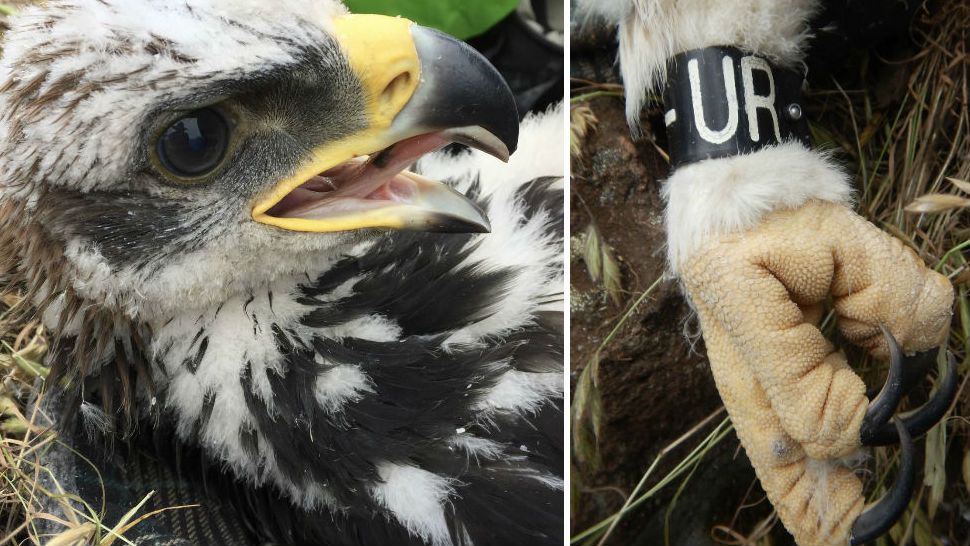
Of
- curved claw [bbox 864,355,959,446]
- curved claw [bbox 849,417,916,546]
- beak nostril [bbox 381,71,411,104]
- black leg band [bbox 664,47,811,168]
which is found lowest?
curved claw [bbox 849,417,916,546]

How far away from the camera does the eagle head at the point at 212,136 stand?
0.46m

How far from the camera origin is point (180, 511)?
0.56 meters

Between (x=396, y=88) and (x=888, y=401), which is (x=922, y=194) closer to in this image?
(x=888, y=401)

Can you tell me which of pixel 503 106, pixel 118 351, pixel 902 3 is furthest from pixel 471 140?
pixel 902 3

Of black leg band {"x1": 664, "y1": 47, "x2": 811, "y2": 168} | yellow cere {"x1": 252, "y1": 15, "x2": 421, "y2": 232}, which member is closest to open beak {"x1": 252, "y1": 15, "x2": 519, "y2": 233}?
yellow cere {"x1": 252, "y1": 15, "x2": 421, "y2": 232}

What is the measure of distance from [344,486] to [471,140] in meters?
0.27

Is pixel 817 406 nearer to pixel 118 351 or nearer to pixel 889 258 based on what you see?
pixel 889 258

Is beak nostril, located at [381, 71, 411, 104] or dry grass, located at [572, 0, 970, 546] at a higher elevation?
beak nostril, located at [381, 71, 411, 104]

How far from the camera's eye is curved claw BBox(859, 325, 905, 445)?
52 cm

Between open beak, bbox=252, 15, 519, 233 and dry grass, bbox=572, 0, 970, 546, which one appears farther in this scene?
dry grass, bbox=572, 0, 970, 546

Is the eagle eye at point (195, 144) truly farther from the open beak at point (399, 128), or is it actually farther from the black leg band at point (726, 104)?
the black leg band at point (726, 104)

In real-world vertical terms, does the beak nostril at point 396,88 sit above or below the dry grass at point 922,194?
above

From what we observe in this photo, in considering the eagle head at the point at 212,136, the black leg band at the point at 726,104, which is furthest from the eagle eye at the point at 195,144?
the black leg band at the point at 726,104

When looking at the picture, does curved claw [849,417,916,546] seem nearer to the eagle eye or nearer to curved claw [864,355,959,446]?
curved claw [864,355,959,446]
